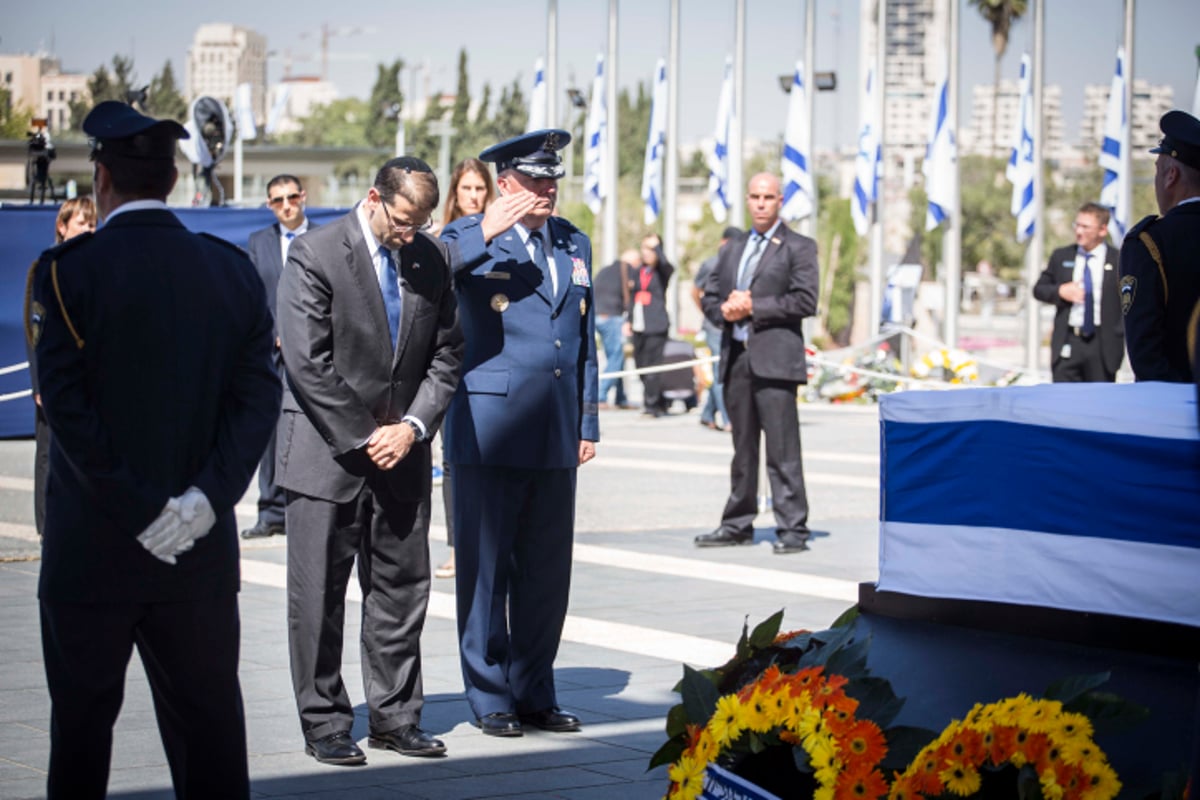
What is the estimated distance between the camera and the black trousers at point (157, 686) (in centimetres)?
371

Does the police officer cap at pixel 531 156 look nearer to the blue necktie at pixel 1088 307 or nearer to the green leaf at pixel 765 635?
the green leaf at pixel 765 635

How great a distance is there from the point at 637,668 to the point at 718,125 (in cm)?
2263

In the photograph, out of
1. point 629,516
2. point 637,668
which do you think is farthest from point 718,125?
point 637,668

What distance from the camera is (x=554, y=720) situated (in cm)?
595

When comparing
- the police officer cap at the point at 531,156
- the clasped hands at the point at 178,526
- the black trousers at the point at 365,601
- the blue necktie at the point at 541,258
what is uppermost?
the police officer cap at the point at 531,156

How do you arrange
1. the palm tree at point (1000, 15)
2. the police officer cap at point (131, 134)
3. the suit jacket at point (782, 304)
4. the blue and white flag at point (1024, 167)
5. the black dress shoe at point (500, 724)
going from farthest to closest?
1. the palm tree at point (1000, 15)
2. the blue and white flag at point (1024, 167)
3. the suit jacket at point (782, 304)
4. the black dress shoe at point (500, 724)
5. the police officer cap at point (131, 134)

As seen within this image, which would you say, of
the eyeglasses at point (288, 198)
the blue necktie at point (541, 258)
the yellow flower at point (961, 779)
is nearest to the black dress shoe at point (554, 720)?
the blue necktie at point (541, 258)

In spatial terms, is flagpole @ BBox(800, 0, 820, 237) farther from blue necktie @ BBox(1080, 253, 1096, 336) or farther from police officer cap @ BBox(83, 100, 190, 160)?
police officer cap @ BBox(83, 100, 190, 160)

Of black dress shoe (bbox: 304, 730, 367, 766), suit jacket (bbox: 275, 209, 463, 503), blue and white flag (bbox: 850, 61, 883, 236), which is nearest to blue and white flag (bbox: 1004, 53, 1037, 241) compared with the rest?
blue and white flag (bbox: 850, 61, 883, 236)

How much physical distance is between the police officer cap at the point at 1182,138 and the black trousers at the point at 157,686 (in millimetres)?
3213

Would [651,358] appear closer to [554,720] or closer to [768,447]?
[768,447]

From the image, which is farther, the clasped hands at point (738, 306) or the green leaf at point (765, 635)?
the clasped hands at point (738, 306)

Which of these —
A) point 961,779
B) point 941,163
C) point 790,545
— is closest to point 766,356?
point 790,545

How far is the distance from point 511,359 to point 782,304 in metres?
4.02
